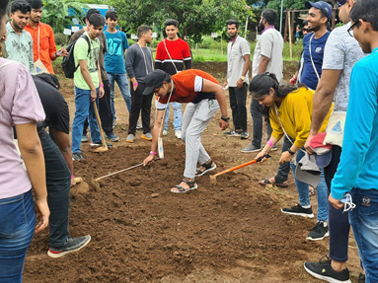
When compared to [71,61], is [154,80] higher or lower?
lower

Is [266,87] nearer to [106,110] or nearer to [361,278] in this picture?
[361,278]

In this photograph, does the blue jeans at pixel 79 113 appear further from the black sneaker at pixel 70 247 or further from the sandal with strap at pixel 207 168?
the black sneaker at pixel 70 247

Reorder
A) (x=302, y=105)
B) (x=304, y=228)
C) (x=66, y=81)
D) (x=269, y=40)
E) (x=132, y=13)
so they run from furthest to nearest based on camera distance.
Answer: (x=132, y=13) < (x=66, y=81) < (x=269, y=40) < (x=304, y=228) < (x=302, y=105)

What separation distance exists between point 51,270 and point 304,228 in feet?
8.10

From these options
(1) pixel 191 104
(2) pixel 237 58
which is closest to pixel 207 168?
(1) pixel 191 104

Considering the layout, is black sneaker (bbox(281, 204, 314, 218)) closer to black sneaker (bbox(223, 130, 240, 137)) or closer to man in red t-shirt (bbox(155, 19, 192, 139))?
black sneaker (bbox(223, 130, 240, 137))

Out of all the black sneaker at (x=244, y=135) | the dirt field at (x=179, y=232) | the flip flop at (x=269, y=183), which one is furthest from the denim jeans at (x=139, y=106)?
the flip flop at (x=269, y=183)

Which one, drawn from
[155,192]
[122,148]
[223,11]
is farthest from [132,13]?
[155,192]

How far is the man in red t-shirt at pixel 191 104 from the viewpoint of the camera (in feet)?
14.6

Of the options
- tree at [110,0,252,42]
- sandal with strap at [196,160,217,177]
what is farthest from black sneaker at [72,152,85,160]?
tree at [110,0,252,42]

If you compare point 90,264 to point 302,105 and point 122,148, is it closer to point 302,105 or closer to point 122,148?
point 302,105

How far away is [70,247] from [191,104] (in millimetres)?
2385

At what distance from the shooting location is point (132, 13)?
40.5 feet

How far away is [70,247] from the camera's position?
3.29 metres
